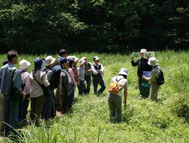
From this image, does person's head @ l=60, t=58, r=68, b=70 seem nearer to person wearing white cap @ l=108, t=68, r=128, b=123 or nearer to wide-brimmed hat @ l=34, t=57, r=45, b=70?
wide-brimmed hat @ l=34, t=57, r=45, b=70

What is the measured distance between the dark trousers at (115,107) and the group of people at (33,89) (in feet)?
4.30

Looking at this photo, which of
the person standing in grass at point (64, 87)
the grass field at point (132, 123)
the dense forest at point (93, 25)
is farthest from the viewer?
the dense forest at point (93, 25)

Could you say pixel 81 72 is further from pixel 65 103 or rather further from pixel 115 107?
pixel 115 107

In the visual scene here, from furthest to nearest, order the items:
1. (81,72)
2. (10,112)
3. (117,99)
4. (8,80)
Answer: (81,72)
(117,99)
(10,112)
(8,80)

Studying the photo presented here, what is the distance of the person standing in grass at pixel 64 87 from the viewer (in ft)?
21.9

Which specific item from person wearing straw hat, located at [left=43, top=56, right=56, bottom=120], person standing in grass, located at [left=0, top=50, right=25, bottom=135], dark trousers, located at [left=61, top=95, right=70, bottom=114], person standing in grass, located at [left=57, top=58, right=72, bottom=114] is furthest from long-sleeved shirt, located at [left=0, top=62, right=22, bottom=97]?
dark trousers, located at [left=61, top=95, right=70, bottom=114]

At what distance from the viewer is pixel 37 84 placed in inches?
230

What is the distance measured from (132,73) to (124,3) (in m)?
13.7

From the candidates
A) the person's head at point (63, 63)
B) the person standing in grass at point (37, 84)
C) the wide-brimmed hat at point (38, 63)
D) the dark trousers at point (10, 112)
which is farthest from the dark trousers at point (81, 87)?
the dark trousers at point (10, 112)

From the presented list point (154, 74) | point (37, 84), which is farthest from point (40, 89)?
point (154, 74)

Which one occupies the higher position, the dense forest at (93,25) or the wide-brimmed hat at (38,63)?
the dense forest at (93,25)

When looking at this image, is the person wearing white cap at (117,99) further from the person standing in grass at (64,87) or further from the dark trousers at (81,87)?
the dark trousers at (81,87)

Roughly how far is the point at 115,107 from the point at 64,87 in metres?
1.50

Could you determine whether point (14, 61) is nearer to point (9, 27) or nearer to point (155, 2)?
point (9, 27)
